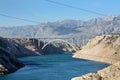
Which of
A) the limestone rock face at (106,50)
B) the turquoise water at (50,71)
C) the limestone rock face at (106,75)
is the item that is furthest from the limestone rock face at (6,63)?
the limestone rock face at (106,50)

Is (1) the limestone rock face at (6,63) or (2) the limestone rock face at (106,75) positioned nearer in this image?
(2) the limestone rock face at (106,75)

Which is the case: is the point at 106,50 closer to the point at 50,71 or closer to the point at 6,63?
the point at 50,71

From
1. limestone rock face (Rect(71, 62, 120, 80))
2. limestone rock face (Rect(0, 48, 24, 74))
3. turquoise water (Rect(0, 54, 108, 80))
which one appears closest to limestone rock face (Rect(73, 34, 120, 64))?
turquoise water (Rect(0, 54, 108, 80))

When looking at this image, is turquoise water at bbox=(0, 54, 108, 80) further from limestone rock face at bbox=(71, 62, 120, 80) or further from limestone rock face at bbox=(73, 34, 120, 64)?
limestone rock face at bbox=(71, 62, 120, 80)

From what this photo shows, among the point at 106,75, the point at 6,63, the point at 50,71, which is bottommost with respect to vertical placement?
the point at 50,71

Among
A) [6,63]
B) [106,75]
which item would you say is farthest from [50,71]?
[106,75]

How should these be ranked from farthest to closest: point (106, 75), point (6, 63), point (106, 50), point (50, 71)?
1. point (106, 50)
2. point (50, 71)
3. point (6, 63)
4. point (106, 75)

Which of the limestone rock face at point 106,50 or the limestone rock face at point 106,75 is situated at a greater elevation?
the limestone rock face at point 106,75

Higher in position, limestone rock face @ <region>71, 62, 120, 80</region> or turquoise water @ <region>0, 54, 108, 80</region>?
limestone rock face @ <region>71, 62, 120, 80</region>

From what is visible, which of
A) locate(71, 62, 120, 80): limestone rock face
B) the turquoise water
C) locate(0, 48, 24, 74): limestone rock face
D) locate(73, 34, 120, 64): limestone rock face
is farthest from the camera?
locate(73, 34, 120, 64): limestone rock face

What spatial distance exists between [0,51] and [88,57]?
9382cm

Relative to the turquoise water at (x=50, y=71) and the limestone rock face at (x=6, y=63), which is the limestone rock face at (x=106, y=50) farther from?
the limestone rock face at (x=6, y=63)

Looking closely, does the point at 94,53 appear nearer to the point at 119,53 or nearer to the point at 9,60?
the point at 119,53

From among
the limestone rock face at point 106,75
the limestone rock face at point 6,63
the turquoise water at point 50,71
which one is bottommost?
the turquoise water at point 50,71
